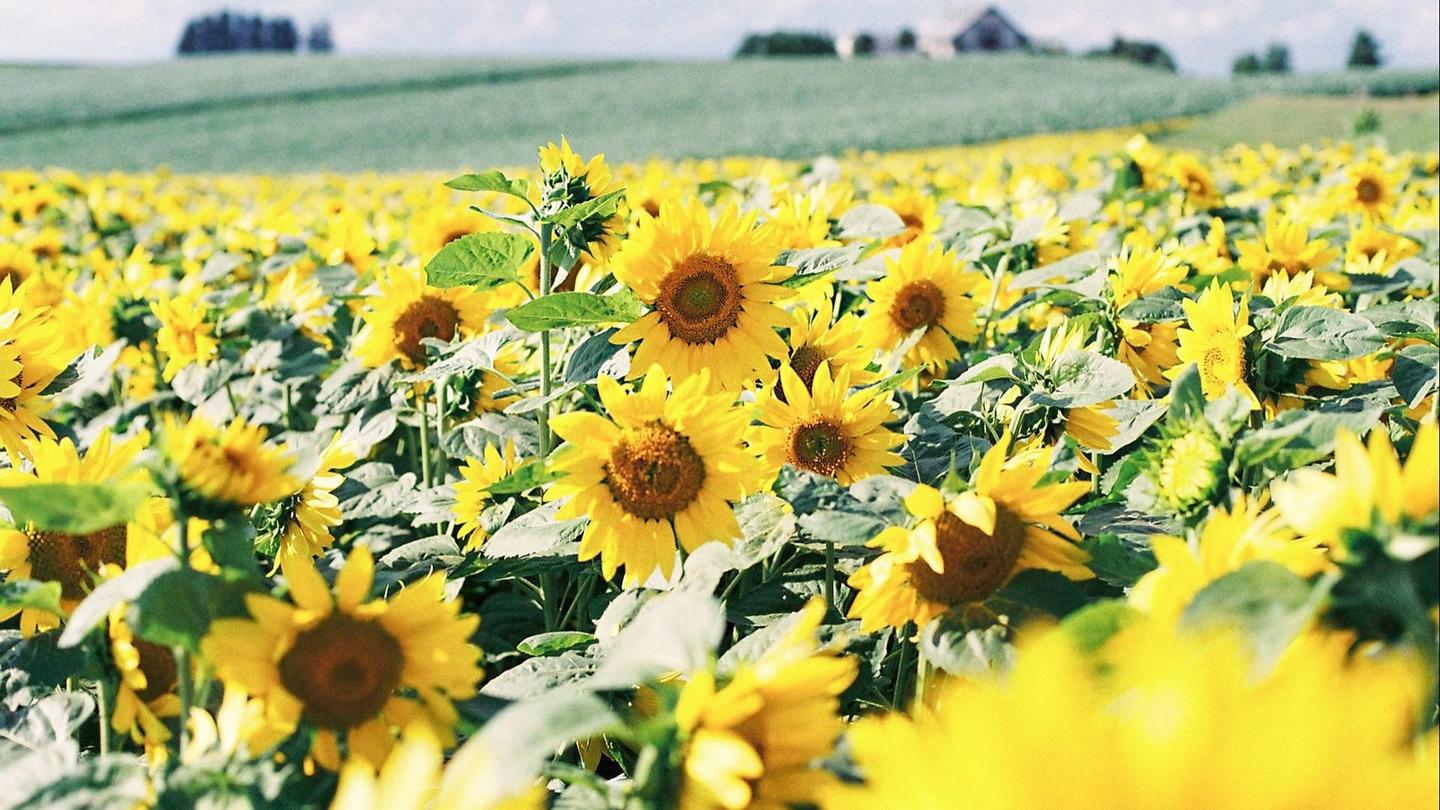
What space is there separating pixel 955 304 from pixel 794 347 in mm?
445

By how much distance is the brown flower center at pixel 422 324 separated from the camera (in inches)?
76.1

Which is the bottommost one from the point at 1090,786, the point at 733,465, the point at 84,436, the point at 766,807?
the point at 84,436

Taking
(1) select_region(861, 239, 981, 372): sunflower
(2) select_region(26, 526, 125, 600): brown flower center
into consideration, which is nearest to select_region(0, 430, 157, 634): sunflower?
(2) select_region(26, 526, 125, 600): brown flower center

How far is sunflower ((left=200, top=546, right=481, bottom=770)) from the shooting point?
0.81 meters

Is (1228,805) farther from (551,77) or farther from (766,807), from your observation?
(551,77)

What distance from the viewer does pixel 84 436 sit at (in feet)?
7.20

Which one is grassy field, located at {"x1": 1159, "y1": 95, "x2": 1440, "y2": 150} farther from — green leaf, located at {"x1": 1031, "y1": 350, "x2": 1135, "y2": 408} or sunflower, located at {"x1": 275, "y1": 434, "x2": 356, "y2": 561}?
sunflower, located at {"x1": 275, "y1": 434, "x2": 356, "y2": 561}

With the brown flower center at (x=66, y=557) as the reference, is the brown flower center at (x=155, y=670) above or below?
below

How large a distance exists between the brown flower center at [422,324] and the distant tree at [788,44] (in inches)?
2426

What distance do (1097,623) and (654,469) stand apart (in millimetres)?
575

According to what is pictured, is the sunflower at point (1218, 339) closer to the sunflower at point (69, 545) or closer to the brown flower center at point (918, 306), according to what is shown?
the brown flower center at point (918, 306)

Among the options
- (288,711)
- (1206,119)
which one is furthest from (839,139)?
(288,711)

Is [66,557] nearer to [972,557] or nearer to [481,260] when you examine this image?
[481,260]

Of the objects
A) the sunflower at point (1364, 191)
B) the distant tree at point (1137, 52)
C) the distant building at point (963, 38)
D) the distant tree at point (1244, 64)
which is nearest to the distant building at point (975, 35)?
the distant building at point (963, 38)
